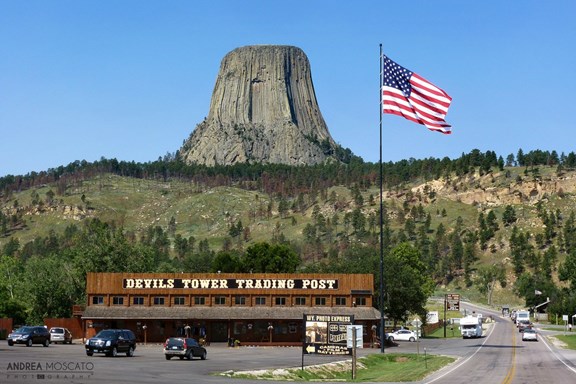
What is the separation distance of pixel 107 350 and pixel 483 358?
28040 millimetres

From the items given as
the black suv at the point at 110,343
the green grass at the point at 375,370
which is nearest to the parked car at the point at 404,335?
the green grass at the point at 375,370

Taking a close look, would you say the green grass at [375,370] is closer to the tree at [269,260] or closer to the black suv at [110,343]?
the black suv at [110,343]

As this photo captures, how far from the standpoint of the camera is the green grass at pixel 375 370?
50.6 meters

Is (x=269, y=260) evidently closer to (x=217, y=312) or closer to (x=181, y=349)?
(x=217, y=312)

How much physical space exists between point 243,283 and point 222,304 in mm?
3113

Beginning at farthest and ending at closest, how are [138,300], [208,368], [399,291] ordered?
1. [399,291]
2. [138,300]
3. [208,368]

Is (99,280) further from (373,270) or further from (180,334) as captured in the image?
(373,270)

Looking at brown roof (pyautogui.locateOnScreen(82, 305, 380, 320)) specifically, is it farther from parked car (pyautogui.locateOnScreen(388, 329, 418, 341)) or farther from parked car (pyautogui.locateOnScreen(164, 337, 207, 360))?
parked car (pyautogui.locateOnScreen(164, 337, 207, 360))

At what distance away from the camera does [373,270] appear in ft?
409

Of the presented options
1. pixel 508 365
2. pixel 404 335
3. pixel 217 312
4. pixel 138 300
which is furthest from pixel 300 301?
pixel 508 365

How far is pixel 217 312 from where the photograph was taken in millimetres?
93500

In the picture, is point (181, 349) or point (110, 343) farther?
point (181, 349)

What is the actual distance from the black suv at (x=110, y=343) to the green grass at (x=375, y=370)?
12.7 metres

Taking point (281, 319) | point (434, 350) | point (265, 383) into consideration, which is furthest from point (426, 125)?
point (281, 319)
